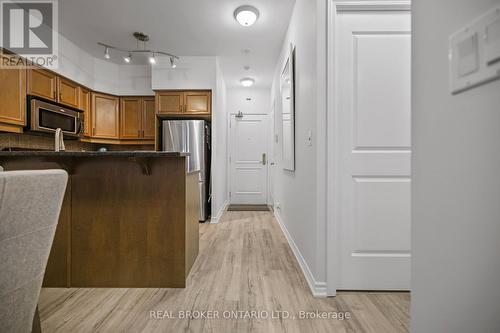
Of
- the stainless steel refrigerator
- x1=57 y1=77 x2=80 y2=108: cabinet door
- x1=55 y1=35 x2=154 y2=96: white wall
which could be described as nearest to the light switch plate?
the stainless steel refrigerator

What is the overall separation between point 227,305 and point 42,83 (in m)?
3.43

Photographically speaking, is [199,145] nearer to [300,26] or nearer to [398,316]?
[300,26]

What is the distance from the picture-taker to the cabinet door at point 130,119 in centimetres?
436

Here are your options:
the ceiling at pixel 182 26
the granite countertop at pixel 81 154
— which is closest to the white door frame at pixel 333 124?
the granite countertop at pixel 81 154

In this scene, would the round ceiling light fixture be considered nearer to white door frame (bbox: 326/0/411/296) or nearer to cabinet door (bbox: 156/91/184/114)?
white door frame (bbox: 326/0/411/296)

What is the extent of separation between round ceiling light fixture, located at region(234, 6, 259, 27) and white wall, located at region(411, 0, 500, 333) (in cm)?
240

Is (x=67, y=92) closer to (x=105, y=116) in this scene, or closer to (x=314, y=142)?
(x=105, y=116)

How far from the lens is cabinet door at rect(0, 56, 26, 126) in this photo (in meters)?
2.64

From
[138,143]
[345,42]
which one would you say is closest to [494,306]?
[345,42]

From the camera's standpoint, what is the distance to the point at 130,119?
4371mm

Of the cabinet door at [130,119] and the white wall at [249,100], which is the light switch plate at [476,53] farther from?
the white wall at [249,100]

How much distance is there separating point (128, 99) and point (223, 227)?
2790 millimetres

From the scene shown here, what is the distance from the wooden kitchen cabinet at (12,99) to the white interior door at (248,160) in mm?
3542

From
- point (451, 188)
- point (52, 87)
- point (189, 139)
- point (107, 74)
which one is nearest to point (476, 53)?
point (451, 188)
